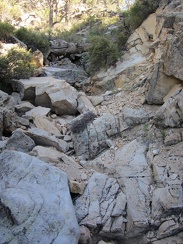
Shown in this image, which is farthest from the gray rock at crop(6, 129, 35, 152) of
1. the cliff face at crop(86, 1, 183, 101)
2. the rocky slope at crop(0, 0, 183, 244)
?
the cliff face at crop(86, 1, 183, 101)

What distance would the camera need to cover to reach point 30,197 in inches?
142

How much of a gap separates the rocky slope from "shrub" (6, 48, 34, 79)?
1.96 feet

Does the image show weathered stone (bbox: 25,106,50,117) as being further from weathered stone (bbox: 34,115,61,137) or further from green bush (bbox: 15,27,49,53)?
green bush (bbox: 15,27,49,53)

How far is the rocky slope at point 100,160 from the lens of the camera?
3584 mm

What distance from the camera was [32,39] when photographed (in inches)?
469

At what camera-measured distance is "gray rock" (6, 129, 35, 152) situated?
513 centimetres

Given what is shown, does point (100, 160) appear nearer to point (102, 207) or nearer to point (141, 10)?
point (102, 207)

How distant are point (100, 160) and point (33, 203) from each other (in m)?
2.09

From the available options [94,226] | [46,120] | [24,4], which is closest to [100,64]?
[46,120]

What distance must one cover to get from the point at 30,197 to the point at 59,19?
17126 mm

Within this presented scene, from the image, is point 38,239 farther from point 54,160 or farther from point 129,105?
point 129,105

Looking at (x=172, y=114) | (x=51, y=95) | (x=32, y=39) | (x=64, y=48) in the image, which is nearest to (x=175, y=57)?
(x=172, y=114)

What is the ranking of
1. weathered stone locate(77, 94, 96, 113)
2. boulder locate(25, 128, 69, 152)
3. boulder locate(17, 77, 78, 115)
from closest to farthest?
1. boulder locate(25, 128, 69, 152)
2. weathered stone locate(77, 94, 96, 113)
3. boulder locate(17, 77, 78, 115)

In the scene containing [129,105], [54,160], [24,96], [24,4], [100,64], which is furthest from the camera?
[24,4]
